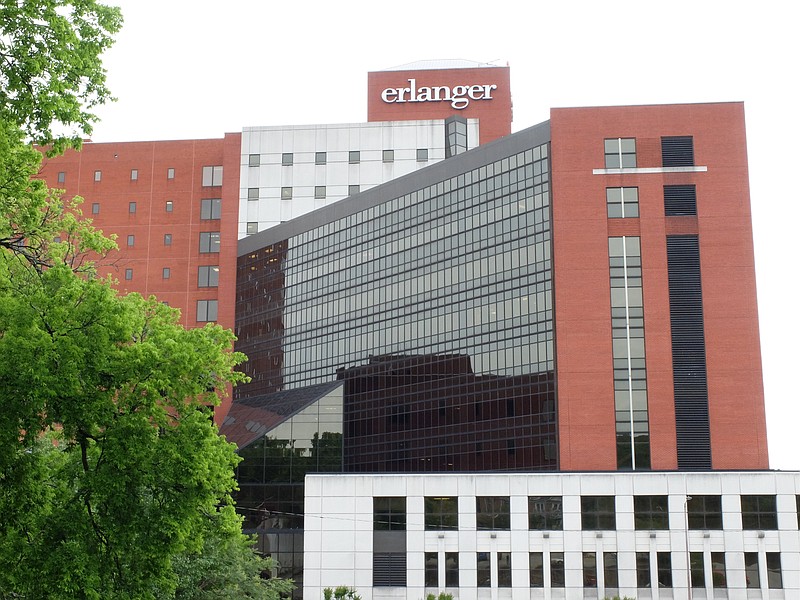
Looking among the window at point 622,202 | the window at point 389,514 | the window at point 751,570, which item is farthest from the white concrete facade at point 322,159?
the window at point 751,570

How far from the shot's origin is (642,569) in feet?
233

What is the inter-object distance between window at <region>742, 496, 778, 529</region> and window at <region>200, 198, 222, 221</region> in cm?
6691

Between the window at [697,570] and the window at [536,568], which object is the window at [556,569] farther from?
the window at [697,570]

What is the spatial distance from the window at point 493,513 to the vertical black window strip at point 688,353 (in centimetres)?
1347

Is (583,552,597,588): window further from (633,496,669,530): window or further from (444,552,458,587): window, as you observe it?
(444,552,458,587): window

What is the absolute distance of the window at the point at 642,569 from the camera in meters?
70.7

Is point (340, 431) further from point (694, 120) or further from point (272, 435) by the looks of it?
point (694, 120)

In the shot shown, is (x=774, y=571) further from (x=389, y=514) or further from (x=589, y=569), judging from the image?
(x=389, y=514)

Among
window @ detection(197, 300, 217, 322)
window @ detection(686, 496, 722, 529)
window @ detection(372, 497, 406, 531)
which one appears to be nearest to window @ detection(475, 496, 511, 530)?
window @ detection(372, 497, 406, 531)

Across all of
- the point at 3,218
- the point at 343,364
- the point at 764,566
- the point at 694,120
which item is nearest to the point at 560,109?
the point at 694,120

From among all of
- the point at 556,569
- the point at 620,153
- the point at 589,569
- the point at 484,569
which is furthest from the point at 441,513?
the point at 620,153

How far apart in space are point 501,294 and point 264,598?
34.9 metres

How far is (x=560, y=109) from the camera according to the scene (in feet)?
277

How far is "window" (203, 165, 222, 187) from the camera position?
120m
